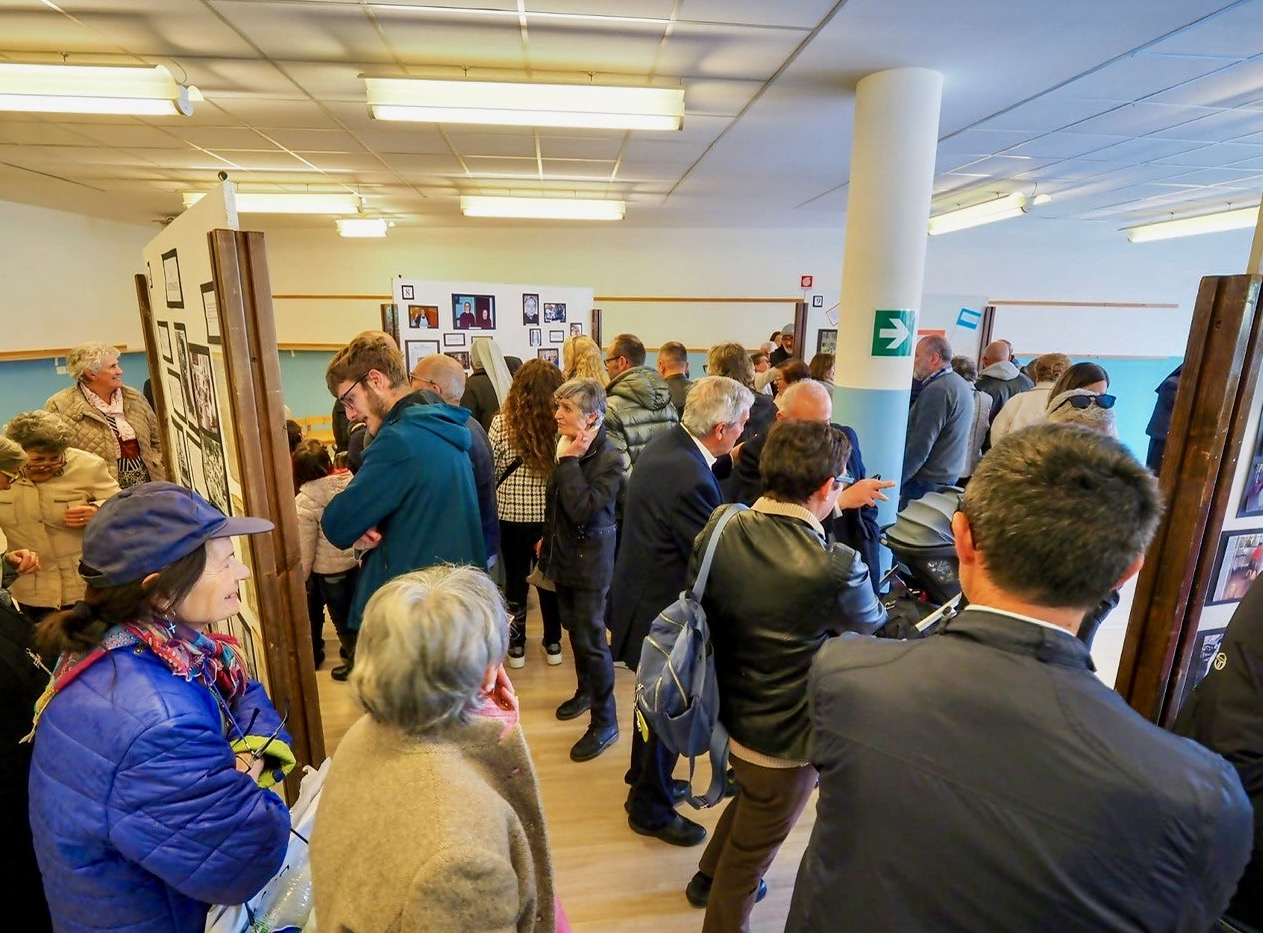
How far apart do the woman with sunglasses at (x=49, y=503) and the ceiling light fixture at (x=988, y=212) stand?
6883mm

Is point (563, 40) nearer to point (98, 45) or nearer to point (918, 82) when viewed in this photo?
point (918, 82)

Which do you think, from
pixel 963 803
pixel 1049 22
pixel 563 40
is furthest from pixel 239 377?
pixel 1049 22

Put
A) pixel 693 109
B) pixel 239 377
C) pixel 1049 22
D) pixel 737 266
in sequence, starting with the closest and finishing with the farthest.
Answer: pixel 239 377, pixel 1049 22, pixel 693 109, pixel 737 266

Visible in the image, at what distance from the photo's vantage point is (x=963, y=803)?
740mm

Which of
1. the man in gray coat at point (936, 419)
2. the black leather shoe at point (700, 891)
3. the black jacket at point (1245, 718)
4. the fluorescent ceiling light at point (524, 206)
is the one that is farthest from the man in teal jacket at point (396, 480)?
the fluorescent ceiling light at point (524, 206)

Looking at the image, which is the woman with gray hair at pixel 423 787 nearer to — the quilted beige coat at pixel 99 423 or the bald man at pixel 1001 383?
the quilted beige coat at pixel 99 423

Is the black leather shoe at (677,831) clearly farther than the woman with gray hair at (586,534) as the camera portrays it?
No

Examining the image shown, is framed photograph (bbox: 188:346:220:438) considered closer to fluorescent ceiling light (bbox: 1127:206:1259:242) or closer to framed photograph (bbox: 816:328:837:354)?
framed photograph (bbox: 816:328:837:354)

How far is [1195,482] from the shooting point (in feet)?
3.76

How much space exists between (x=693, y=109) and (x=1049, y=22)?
1.87 m

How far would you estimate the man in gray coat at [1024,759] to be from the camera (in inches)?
26.3

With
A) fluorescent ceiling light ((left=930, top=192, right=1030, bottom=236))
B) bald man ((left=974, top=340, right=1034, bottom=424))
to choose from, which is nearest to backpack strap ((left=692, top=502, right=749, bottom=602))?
bald man ((left=974, top=340, right=1034, bottom=424))

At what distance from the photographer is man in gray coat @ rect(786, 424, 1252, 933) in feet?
2.19

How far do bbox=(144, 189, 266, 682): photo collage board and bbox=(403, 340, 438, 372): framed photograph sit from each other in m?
2.91
